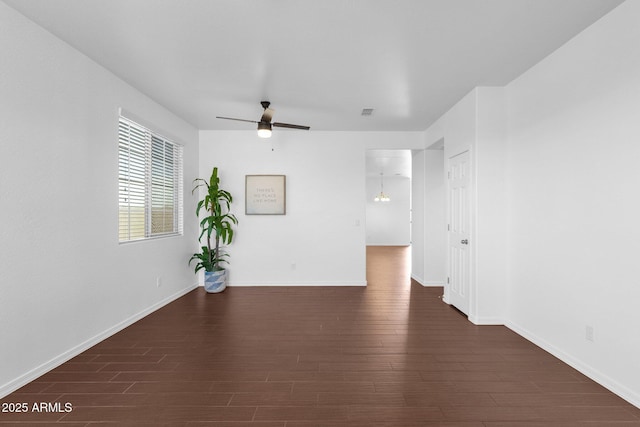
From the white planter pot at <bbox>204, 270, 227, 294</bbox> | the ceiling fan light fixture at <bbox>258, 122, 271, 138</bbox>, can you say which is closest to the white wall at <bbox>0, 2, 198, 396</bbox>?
the white planter pot at <bbox>204, 270, 227, 294</bbox>

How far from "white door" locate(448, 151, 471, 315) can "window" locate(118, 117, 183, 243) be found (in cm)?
399

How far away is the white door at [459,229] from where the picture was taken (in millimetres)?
3881

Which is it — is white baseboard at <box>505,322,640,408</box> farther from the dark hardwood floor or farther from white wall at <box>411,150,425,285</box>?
white wall at <box>411,150,425,285</box>

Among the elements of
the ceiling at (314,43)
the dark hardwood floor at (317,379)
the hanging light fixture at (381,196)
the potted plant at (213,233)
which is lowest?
the dark hardwood floor at (317,379)

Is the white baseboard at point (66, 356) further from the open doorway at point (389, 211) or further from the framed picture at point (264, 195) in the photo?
the open doorway at point (389, 211)

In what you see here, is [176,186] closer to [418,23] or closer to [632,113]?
[418,23]

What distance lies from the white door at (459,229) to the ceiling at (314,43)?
93 centimetres

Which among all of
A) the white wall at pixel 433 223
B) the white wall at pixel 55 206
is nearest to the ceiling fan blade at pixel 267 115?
the white wall at pixel 55 206

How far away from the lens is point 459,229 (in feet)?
13.5

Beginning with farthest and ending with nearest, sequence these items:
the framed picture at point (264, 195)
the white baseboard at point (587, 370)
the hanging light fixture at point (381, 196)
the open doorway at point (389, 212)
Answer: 1. the open doorway at point (389, 212)
2. the hanging light fixture at point (381, 196)
3. the framed picture at point (264, 195)
4. the white baseboard at point (587, 370)

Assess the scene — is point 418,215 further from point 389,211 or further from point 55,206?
point 389,211

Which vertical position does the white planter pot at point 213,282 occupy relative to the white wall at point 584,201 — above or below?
below

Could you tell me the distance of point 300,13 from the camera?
231cm

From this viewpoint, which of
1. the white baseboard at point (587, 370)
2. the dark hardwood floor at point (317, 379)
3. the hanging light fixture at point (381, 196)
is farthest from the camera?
the hanging light fixture at point (381, 196)
